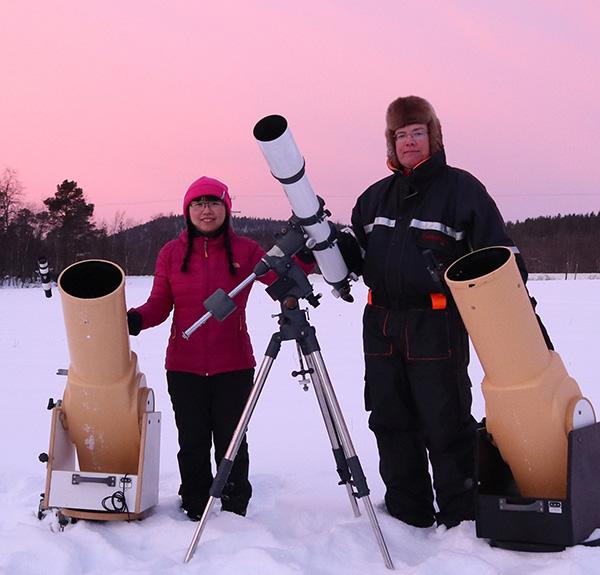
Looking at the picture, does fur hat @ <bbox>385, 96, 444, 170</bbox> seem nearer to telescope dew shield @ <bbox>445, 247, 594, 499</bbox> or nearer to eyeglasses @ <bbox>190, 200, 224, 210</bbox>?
telescope dew shield @ <bbox>445, 247, 594, 499</bbox>

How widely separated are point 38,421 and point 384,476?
3.23 metres

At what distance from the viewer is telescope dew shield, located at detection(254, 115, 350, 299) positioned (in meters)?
2.96

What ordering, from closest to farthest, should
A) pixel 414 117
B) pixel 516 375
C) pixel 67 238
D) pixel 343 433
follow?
pixel 516 375, pixel 343 433, pixel 414 117, pixel 67 238

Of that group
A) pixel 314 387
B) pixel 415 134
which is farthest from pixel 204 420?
pixel 415 134

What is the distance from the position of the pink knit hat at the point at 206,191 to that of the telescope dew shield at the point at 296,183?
748mm

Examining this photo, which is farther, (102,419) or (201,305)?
(201,305)

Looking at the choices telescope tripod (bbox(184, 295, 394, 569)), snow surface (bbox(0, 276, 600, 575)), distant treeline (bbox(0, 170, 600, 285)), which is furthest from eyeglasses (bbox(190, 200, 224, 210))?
distant treeline (bbox(0, 170, 600, 285))

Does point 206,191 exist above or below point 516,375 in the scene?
above

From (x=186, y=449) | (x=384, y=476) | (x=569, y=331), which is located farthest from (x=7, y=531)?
(x=569, y=331)

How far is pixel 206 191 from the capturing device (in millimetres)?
3785

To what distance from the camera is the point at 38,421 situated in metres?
5.70

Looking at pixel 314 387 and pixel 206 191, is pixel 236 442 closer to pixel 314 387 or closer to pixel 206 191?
pixel 314 387

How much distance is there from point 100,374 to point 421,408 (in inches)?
63.8

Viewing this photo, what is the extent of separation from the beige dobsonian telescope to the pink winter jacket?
0.27 m
